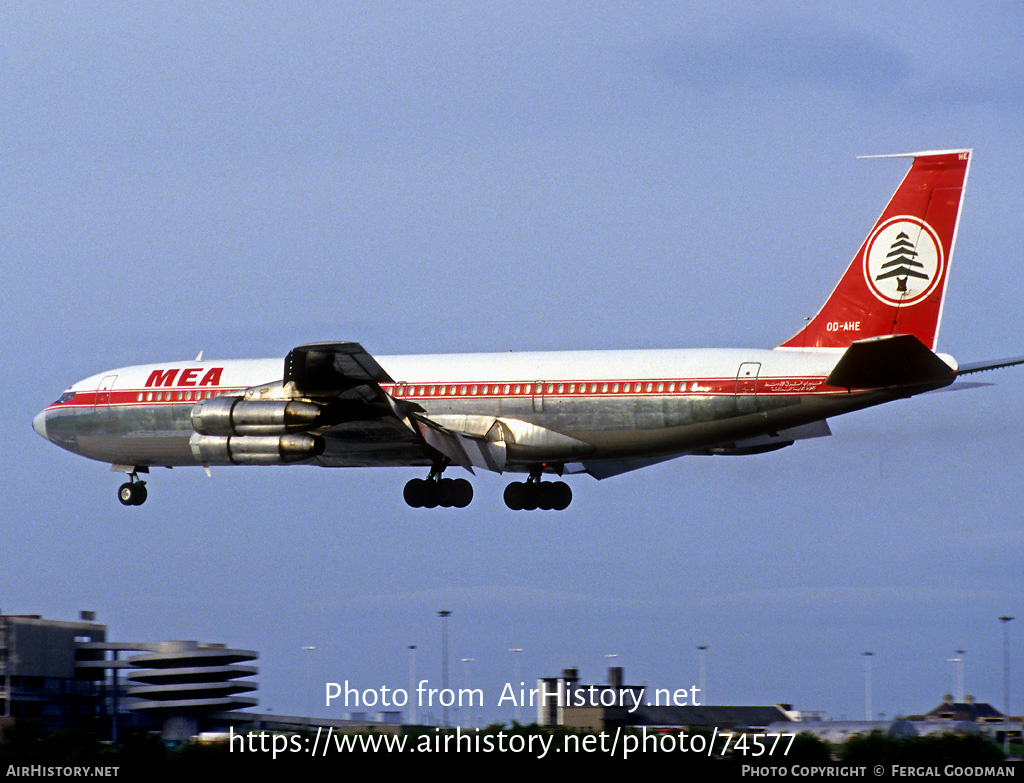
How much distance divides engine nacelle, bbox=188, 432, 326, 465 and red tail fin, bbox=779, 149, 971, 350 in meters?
13.2

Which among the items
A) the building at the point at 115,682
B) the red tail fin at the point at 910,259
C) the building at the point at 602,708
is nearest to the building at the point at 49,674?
the building at the point at 115,682

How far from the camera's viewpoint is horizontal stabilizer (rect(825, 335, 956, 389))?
31.7 m

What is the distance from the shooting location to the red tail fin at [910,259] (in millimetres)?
34156

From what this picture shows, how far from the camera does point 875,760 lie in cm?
3212

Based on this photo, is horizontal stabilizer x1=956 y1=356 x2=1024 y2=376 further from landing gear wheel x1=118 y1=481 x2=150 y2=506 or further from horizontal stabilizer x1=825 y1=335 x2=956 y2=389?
landing gear wheel x1=118 y1=481 x2=150 y2=506

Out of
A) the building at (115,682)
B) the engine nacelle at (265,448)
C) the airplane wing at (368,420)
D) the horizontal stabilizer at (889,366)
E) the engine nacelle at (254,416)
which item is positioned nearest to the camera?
the horizontal stabilizer at (889,366)

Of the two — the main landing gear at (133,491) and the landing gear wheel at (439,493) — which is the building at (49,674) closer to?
the main landing gear at (133,491)

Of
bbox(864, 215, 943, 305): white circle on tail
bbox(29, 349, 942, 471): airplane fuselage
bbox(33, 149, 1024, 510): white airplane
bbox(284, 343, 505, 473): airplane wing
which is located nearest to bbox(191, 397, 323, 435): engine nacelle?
bbox(33, 149, 1024, 510): white airplane

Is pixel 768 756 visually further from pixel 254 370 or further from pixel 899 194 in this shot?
pixel 254 370

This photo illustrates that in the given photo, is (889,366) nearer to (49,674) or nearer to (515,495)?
(515,495)

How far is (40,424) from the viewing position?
44.8 meters

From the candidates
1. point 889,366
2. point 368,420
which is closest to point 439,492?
point 368,420

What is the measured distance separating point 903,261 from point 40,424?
1033 inches

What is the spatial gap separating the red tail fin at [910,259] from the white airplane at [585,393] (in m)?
0.03
